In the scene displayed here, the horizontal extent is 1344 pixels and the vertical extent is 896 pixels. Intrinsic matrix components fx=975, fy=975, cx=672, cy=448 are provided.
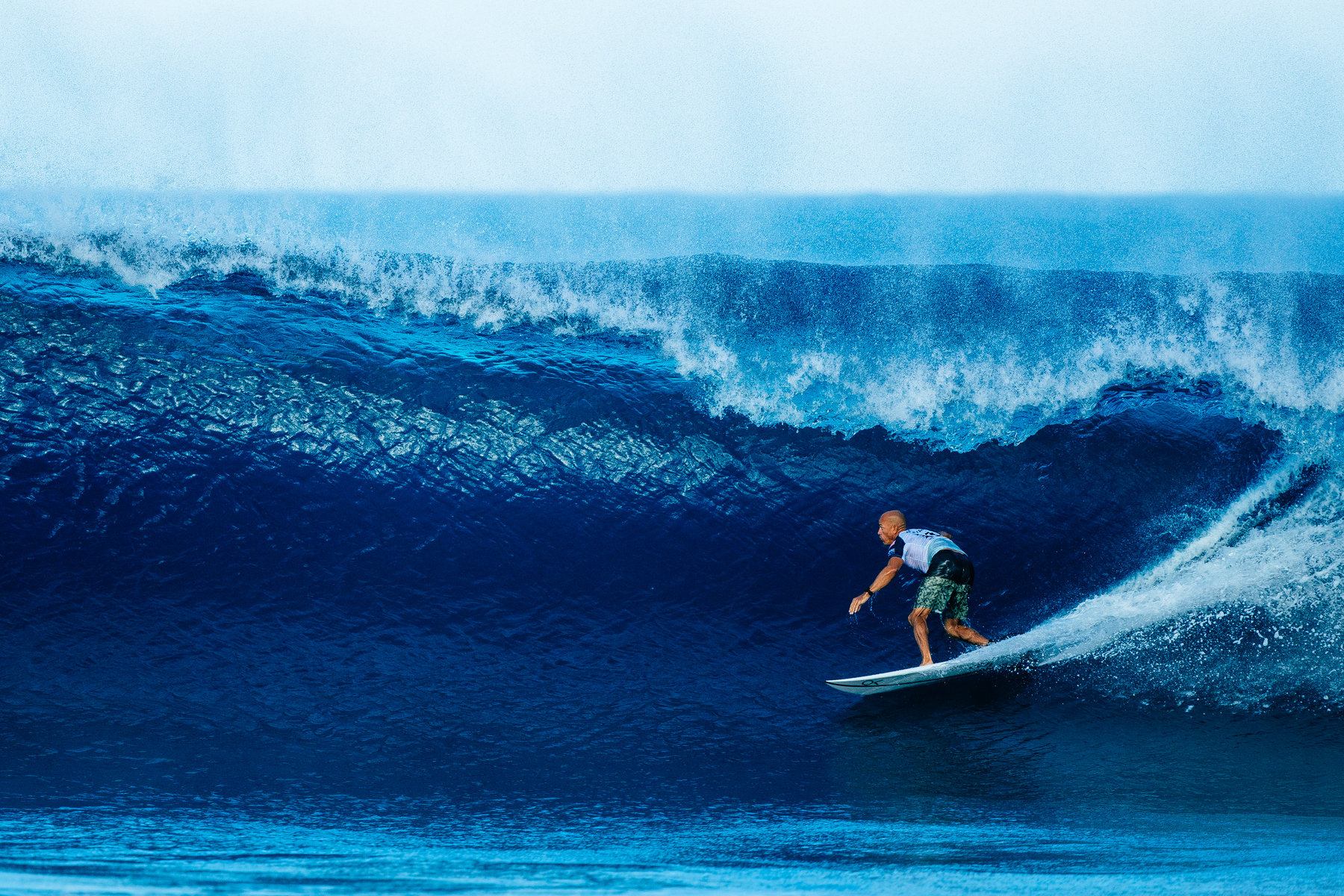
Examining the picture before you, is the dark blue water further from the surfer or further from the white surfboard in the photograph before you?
the surfer

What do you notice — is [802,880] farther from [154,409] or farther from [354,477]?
[154,409]

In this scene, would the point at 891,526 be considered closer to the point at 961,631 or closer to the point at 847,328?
the point at 961,631

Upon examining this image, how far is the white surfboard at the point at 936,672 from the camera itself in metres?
5.35

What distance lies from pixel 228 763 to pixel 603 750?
177cm

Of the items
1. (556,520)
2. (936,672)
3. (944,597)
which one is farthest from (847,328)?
(936,672)

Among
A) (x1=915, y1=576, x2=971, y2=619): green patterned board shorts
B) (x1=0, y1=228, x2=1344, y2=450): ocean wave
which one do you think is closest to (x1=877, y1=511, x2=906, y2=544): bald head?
(x1=915, y1=576, x2=971, y2=619): green patterned board shorts

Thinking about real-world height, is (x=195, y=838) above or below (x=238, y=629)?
below

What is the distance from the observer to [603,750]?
4891mm

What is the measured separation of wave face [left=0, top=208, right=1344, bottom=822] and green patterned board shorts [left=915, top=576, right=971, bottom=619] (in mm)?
497

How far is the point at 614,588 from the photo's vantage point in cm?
623

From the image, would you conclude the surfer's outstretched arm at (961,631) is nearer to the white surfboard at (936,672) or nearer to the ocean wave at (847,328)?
the white surfboard at (936,672)

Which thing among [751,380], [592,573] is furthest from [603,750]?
[751,380]

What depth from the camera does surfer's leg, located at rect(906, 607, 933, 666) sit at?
5.44 meters

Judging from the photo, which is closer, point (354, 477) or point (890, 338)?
point (354, 477)
